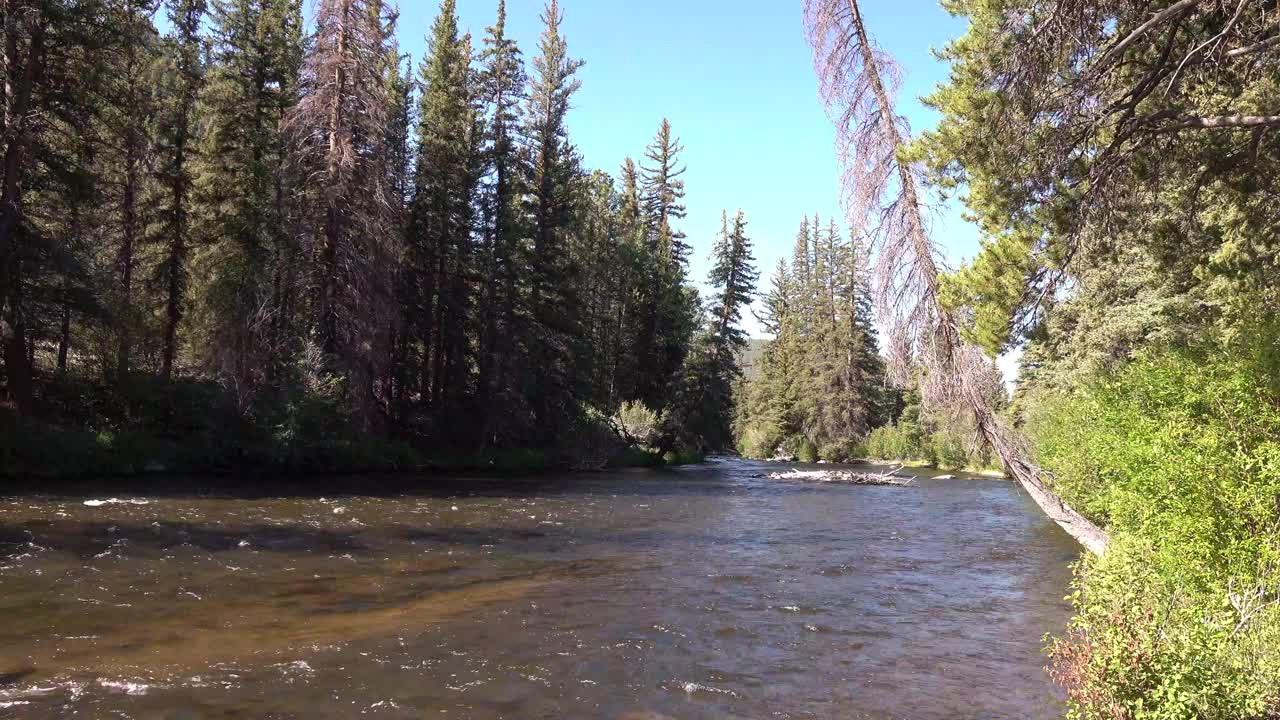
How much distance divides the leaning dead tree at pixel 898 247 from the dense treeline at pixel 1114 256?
0.02m

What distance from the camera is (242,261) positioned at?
93.8ft

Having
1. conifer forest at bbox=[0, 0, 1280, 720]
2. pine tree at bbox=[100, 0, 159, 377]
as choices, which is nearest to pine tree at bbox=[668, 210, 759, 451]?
conifer forest at bbox=[0, 0, 1280, 720]

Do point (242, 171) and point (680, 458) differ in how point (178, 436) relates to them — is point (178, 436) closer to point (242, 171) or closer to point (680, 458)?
point (242, 171)

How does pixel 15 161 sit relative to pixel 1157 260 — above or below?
above

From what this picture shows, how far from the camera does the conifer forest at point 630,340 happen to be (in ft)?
22.8

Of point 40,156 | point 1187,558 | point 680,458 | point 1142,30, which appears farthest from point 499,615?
point 680,458

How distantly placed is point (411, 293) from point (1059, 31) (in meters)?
31.5

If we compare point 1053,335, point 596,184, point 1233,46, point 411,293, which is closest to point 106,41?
point 411,293

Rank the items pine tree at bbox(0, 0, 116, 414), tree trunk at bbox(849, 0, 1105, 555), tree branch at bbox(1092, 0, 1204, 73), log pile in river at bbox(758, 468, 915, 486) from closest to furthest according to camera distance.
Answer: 1. tree branch at bbox(1092, 0, 1204, 73)
2. tree trunk at bbox(849, 0, 1105, 555)
3. pine tree at bbox(0, 0, 116, 414)
4. log pile in river at bbox(758, 468, 915, 486)

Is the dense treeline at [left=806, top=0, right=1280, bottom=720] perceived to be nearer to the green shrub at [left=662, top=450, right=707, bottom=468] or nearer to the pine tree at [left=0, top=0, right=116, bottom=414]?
the pine tree at [left=0, top=0, right=116, bottom=414]

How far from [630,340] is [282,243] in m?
26.9

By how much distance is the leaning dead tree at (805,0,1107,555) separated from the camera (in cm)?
810

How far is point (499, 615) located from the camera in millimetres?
9070

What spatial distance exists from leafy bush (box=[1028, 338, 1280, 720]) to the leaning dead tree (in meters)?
1.28
